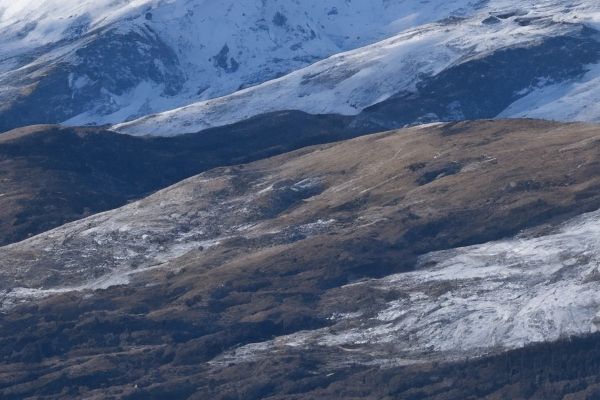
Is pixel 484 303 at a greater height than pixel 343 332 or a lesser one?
lesser

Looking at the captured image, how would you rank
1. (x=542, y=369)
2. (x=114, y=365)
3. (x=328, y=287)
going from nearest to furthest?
(x=542, y=369), (x=114, y=365), (x=328, y=287)

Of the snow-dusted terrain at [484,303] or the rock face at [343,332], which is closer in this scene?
the rock face at [343,332]

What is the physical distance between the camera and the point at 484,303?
183m

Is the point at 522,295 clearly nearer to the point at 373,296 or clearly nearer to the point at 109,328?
the point at 373,296

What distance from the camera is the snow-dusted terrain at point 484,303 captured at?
175 m

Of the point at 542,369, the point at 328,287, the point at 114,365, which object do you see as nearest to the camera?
the point at 542,369

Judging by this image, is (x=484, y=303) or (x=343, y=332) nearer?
(x=484, y=303)

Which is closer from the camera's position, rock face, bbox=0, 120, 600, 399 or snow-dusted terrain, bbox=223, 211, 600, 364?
rock face, bbox=0, 120, 600, 399

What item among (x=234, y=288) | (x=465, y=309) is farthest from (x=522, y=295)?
(x=234, y=288)

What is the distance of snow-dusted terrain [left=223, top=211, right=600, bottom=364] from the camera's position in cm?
17488

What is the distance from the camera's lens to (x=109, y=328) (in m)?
192

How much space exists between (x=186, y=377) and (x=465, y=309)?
1066 inches

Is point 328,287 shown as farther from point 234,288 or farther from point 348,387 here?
point 348,387

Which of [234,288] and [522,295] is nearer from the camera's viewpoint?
[522,295]
